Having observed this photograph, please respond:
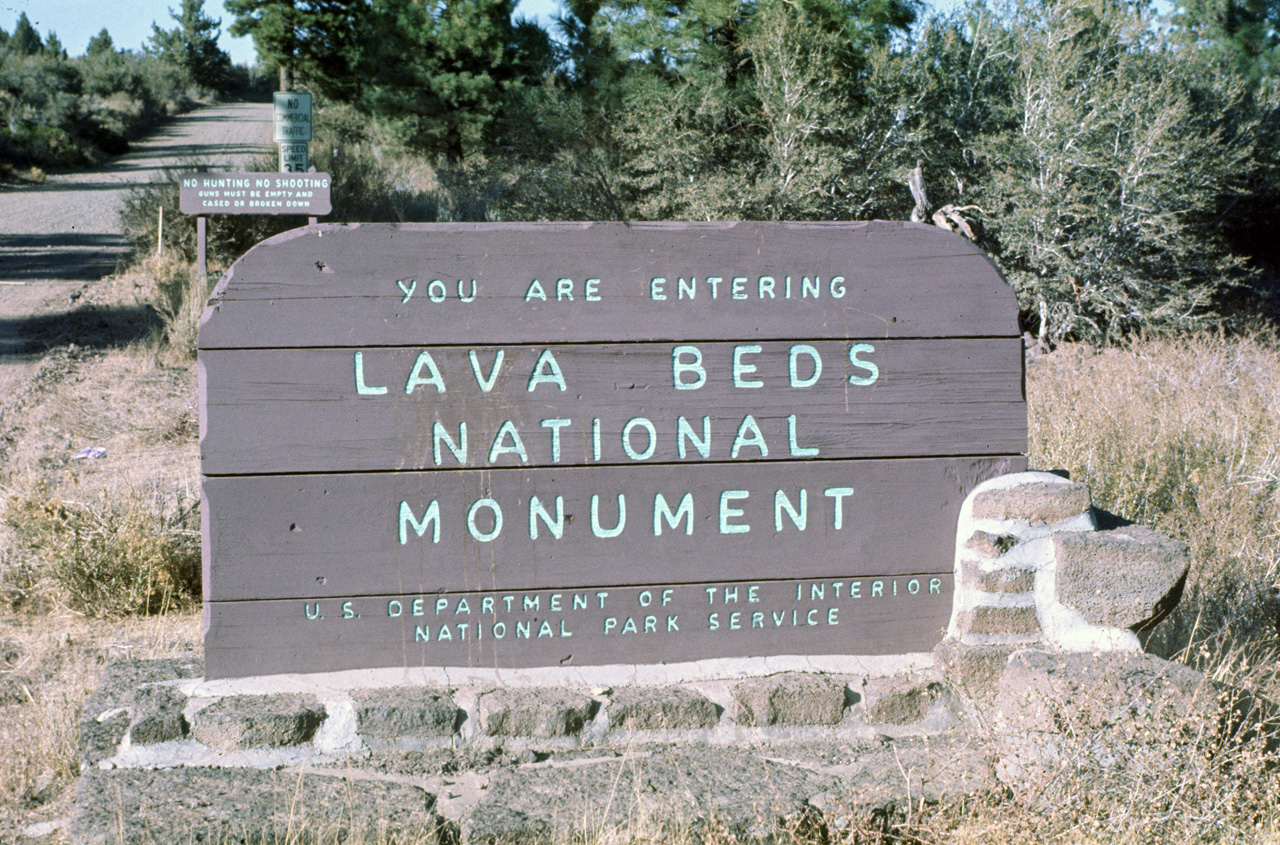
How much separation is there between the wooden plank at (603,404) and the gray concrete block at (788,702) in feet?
2.01

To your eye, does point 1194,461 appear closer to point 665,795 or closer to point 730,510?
point 730,510

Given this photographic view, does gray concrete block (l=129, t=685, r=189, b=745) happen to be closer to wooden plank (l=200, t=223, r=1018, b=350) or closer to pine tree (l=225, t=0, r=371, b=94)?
wooden plank (l=200, t=223, r=1018, b=350)

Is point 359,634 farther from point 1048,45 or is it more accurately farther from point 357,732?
point 1048,45

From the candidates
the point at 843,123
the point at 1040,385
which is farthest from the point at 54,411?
the point at 843,123

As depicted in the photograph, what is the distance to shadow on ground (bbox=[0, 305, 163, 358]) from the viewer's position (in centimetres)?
1023

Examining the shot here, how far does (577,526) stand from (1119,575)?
4.72 feet

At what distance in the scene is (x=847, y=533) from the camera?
2.99 metres

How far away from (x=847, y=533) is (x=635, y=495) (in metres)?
0.61

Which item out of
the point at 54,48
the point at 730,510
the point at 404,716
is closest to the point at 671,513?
the point at 730,510

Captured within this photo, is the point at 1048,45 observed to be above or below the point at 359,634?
above

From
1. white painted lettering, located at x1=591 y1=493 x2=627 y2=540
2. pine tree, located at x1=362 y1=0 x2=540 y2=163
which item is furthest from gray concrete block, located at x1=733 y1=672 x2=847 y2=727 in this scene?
pine tree, located at x1=362 y1=0 x2=540 y2=163

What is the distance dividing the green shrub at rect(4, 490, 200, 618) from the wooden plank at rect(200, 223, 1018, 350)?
6.72 ft

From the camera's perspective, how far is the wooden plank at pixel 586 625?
2.82m

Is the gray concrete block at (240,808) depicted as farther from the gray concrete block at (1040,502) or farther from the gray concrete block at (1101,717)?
the gray concrete block at (1040,502)
